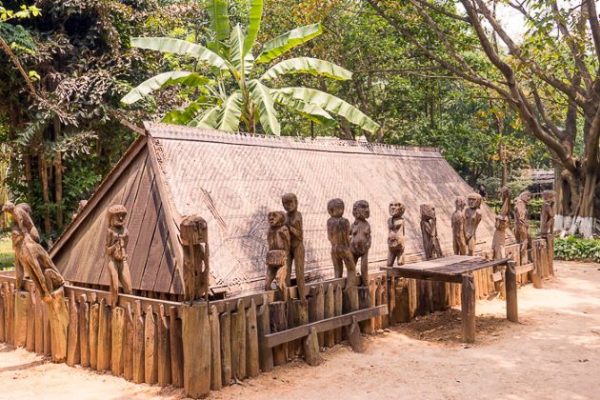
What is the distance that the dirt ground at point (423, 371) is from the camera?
19.3 feet

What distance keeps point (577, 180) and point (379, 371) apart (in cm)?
1349

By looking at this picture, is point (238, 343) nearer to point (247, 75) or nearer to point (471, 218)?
point (471, 218)

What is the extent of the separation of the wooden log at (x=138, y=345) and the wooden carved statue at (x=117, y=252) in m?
0.49

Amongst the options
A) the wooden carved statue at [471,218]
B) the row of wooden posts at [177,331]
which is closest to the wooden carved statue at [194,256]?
the row of wooden posts at [177,331]

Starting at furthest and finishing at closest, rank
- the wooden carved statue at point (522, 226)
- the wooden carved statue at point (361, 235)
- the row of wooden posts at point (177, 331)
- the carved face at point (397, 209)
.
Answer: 1. the wooden carved statue at point (522, 226)
2. the carved face at point (397, 209)
3. the wooden carved statue at point (361, 235)
4. the row of wooden posts at point (177, 331)

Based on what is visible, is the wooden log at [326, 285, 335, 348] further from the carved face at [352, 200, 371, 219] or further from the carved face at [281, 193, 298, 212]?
the carved face at [281, 193, 298, 212]

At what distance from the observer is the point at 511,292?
8.84 metres

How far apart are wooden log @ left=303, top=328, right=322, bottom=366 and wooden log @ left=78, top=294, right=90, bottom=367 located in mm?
2603

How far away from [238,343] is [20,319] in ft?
11.2

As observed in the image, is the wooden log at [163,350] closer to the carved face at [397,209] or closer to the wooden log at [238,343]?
the wooden log at [238,343]

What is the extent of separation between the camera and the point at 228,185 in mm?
7957

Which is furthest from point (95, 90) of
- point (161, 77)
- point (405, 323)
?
point (405, 323)

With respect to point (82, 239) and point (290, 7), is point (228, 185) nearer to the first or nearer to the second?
point (82, 239)

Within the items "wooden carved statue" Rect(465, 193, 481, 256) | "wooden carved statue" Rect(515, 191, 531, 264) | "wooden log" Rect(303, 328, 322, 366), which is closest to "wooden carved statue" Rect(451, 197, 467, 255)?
"wooden carved statue" Rect(465, 193, 481, 256)
